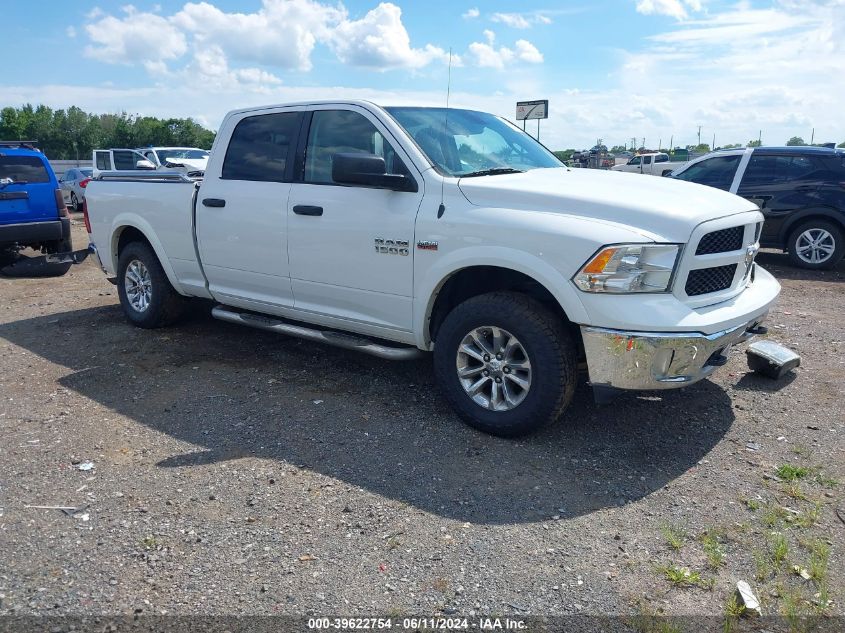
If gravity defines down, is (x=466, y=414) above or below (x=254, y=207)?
below

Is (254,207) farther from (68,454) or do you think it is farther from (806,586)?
(806,586)

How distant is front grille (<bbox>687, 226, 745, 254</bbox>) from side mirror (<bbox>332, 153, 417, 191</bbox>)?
1.75 m

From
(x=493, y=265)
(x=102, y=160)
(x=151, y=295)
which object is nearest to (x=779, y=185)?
(x=493, y=265)

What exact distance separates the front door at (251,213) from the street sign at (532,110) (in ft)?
26.5

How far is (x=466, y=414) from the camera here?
436 cm

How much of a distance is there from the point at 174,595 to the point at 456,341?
2.13m

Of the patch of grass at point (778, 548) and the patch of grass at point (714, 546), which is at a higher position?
the patch of grass at point (778, 548)

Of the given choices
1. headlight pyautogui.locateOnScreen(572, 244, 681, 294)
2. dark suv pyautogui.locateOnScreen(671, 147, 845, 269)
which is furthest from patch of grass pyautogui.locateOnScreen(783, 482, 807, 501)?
dark suv pyautogui.locateOnScreen(671, 147, 845, 269)

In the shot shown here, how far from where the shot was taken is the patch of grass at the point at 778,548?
306cm

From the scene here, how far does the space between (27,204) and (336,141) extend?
732 cm

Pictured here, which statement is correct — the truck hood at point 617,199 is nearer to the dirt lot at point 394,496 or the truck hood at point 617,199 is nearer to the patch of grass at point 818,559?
the dirt lot at point 394,496

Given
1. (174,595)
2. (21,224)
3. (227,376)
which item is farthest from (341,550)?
(21,224)

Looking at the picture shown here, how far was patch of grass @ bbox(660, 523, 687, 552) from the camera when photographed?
3186 mm

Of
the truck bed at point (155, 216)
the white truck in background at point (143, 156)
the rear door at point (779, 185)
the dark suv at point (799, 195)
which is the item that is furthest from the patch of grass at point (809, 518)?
the white truck in background at point (143, 156)
